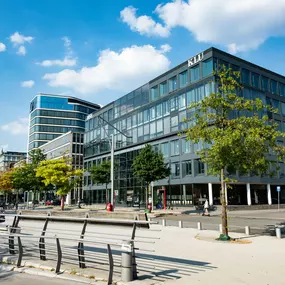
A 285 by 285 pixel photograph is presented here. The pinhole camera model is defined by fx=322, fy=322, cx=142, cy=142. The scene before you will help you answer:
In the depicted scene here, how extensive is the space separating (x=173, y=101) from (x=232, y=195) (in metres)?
15.3

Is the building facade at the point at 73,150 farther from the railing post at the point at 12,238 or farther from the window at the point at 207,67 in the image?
the railing post at the point at 12,238

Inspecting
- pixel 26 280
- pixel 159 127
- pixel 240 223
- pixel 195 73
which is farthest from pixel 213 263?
pixel 159 127

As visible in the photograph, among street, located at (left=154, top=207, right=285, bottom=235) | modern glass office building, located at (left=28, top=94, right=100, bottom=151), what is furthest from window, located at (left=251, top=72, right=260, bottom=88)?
modern glass office building, located at (left=28, top=94, right=100, bottom=151)

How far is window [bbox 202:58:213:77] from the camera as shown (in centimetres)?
4056

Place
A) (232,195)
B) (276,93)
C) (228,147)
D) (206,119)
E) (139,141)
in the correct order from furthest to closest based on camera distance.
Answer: (139,141), (276,93), (232,195), (206,119), (228,147)

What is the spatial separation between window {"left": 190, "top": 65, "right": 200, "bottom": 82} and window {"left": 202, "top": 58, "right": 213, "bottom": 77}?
1047 millimetres

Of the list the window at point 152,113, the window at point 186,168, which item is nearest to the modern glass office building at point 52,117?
the window at point 152,113

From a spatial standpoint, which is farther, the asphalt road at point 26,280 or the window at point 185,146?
the window at point 185,146

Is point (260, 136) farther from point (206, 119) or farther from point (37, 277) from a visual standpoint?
point (37, 277)

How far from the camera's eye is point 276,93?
4931 centimetres

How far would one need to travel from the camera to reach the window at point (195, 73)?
42.7m

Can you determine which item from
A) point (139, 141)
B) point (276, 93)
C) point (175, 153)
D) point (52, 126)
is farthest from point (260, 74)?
point (52, 126)

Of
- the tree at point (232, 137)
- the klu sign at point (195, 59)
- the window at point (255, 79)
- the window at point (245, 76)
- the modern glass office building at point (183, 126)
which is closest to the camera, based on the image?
the tree at point (232, 137)

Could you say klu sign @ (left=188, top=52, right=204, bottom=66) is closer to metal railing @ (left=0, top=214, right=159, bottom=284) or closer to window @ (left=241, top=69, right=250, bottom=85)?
window @ (left=241, top=69, right=250, bottom=85)
